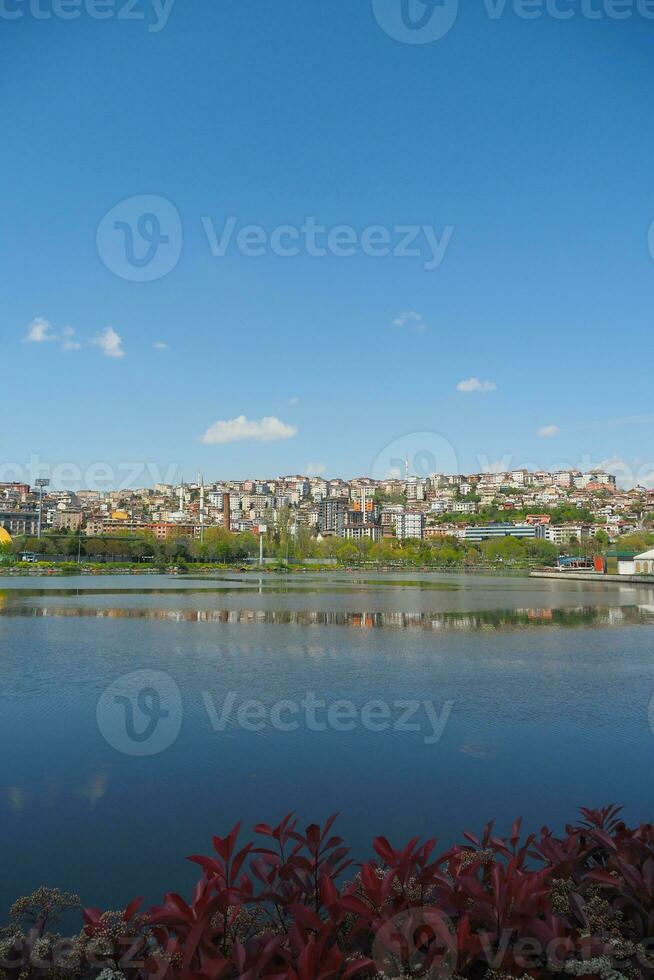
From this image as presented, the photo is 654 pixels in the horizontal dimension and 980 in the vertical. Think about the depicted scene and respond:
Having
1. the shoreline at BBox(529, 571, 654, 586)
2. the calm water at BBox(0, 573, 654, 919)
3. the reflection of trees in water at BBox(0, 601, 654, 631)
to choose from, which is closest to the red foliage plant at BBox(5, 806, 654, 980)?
the calm water at BBox(0, 573, 654, 919)

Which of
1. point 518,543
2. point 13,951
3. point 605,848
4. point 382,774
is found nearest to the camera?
point 13,951

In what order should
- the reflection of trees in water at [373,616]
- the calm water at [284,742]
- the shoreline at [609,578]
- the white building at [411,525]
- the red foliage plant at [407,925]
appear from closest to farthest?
the red foliage plant at [407,925] → the calm water at [284,742] → the reflection of trees in water at [373,616] → the shoreline at [609,578] → the white building at [411,525]

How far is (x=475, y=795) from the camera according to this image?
4.75 metres

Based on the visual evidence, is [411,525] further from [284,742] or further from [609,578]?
[284,742]

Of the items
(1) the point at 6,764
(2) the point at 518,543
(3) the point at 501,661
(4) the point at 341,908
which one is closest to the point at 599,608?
(3) the point at 501,661

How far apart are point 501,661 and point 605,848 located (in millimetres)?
7434

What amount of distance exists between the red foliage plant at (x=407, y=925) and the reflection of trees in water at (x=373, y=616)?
475 inches

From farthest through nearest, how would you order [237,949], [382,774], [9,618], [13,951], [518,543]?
1. [518,543]
2. [9,618]
3. [382,774]
4. [13,951]
5. [237,949]

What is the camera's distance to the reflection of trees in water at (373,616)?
51.1 feet

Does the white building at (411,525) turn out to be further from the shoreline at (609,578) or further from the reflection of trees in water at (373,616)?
the reflection of trees in water at (373,616)

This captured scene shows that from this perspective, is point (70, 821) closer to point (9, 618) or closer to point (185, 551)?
point (9, 618)

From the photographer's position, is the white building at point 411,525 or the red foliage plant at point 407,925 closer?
the red foliage plant at point 407,925

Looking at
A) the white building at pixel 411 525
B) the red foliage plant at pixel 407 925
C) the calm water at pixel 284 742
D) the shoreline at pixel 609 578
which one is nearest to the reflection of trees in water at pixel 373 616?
the calm water at pixel 284 742

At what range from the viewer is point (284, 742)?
6.01 metres
